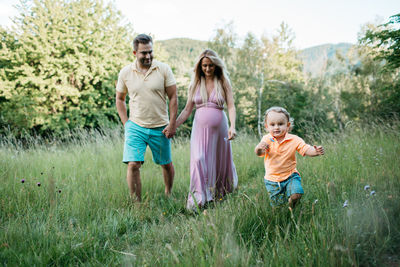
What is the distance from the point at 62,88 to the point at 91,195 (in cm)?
702

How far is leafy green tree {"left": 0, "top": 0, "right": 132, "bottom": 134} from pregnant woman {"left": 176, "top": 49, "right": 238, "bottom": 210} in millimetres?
6714

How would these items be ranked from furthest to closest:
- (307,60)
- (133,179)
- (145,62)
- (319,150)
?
(307,60), (145,62), (133,179), (319,150)

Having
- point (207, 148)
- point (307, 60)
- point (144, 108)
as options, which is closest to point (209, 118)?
point (207, 148)

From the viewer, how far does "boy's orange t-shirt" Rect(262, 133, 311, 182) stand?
2801mm

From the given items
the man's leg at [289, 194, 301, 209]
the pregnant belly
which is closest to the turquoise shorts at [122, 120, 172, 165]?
the pregnant belly

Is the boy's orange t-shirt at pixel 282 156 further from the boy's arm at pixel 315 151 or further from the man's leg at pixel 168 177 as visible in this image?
the man's leg at pixel 168 177

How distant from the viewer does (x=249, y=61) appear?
1953 cm

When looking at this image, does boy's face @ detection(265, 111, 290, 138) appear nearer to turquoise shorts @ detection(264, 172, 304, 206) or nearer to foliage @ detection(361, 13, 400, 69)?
turquoise shorts @ detection(264, 172, 304, 206)

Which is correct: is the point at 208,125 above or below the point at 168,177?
above

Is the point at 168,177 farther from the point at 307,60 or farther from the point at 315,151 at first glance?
the point at 307,60

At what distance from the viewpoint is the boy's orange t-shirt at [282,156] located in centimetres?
280

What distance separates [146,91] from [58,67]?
741cm

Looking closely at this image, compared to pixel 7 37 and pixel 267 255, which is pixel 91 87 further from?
pixel 267 255

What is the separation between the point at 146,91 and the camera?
3846mm
